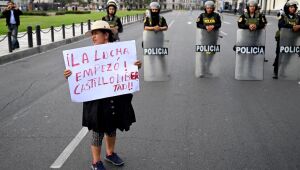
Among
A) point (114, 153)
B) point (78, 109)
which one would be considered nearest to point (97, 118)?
point (114, 153)

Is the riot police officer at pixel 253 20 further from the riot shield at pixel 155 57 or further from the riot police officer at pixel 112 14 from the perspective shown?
the riot police officer at pixel 112 14

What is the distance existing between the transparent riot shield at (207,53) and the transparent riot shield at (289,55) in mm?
1551

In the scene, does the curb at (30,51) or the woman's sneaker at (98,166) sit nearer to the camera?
the woman's sneaker at (98,166)

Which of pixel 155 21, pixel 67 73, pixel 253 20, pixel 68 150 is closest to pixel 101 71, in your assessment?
pixel 67 73

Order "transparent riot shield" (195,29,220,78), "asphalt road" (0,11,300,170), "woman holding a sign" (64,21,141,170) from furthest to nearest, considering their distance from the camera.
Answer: "transparent riot shield" (195,29,220,78), "asphalt road" (0,11,300,170), "woman holding a sign" (64,21,141,170)

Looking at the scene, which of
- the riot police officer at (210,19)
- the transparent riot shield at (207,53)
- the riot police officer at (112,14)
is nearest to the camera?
the riot police officer at (112,14)

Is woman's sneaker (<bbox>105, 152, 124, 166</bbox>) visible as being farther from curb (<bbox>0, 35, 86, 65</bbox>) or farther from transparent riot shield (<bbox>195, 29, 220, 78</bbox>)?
curb (<bbox>0, 35, 86, 65</bbox>)

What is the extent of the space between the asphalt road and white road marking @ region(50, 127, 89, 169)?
59mm

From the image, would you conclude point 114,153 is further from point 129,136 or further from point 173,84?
point 173,84

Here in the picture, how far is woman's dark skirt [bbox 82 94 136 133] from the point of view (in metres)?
4.32

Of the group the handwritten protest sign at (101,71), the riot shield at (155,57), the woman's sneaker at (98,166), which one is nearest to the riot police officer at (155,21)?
the riot shield at (155,57)

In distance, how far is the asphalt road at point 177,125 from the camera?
16.2 feet

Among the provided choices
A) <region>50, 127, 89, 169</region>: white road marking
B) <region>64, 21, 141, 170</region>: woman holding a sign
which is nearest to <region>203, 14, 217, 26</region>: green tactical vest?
<region>50, 127, 89, 169</region>: white road marking

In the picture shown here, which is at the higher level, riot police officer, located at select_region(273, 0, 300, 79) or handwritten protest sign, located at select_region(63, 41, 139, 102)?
riot police officer, located at select_region(273, 0, 300, 79)
